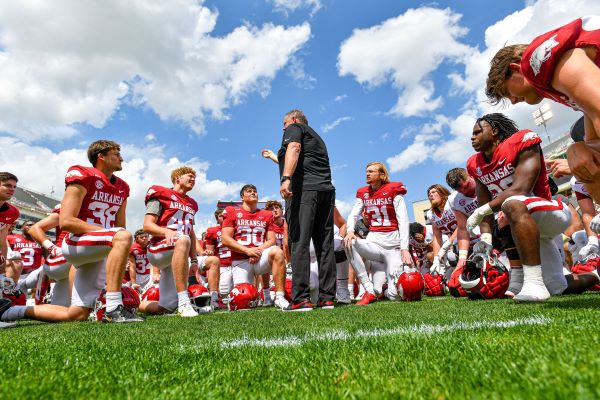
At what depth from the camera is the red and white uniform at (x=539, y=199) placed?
389 centimetres

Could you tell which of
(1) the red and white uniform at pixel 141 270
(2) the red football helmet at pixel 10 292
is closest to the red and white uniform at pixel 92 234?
(2) the red football helmet at pixel 10 292

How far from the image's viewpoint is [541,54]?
2.08 metres

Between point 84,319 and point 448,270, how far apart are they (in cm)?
582

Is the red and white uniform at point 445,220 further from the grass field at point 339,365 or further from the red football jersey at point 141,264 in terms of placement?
the red football jersey at point 141,264

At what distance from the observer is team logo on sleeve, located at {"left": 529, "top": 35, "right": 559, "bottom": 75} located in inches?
80.5

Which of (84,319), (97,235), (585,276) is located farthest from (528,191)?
(84,319)

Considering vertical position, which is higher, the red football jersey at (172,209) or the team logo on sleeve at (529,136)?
the team logo on sleeve at (529,136)

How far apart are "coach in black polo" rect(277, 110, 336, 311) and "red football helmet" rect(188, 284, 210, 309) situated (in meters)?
1.68

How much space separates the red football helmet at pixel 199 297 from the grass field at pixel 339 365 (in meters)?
3.45

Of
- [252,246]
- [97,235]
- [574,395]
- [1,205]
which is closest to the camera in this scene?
[574,395]

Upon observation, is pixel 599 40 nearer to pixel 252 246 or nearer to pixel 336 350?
pixel 336 350

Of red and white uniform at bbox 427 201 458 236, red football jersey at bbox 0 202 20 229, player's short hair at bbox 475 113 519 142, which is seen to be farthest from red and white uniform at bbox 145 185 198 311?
red and white uniform at bbox 427 201 458 236

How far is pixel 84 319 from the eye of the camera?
4.81 meters

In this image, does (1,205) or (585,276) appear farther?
(1,205)
